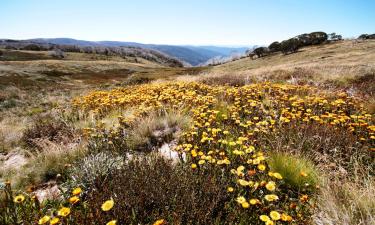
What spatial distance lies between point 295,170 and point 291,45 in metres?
70.7

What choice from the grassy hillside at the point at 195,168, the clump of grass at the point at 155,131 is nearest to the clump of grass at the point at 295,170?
the grassy hillside at the point at 195,168

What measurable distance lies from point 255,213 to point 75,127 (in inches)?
202

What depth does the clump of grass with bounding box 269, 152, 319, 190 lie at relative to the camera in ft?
11.1

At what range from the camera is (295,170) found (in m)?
3.45

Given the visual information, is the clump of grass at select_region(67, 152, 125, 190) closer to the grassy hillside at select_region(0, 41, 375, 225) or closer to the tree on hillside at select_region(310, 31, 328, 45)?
the grassy hillside at select_region(0, 41, 375, 225)

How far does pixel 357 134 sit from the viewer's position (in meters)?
4.71

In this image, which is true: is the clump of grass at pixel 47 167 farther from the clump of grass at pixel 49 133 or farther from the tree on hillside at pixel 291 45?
the tree on hillside at pixel 291 45

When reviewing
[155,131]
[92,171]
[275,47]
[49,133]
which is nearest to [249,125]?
[155,131]

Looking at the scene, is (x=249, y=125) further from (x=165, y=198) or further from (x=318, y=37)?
(x=318, y=37)

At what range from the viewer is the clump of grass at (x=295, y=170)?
3387 millimetres

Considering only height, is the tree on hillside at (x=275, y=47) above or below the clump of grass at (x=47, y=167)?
below

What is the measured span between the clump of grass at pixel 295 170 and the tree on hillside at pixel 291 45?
223 ft

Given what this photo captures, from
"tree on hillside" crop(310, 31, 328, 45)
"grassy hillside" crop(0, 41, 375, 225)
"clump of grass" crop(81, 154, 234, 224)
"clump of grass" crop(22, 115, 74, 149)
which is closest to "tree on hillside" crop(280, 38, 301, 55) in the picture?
"tree on hillside" crop(310, 31, 328, 45)

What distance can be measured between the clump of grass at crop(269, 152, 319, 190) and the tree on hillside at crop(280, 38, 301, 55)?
6787cm
